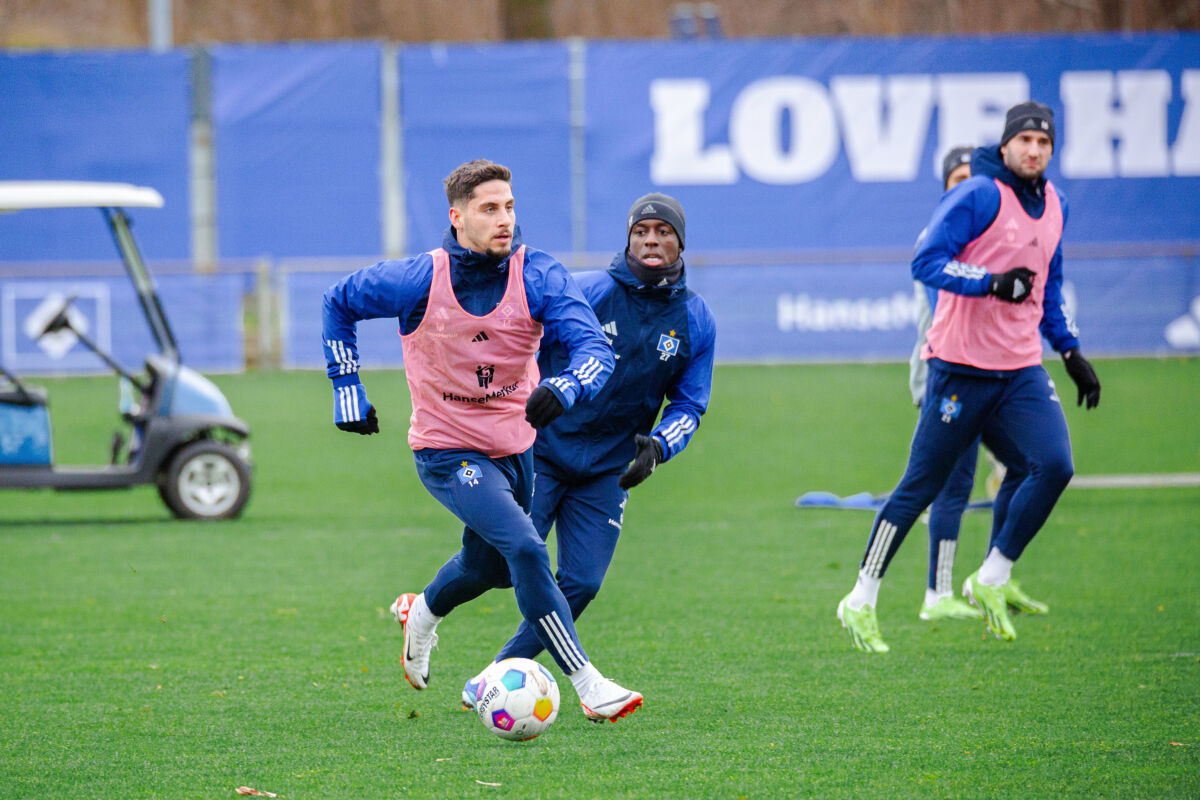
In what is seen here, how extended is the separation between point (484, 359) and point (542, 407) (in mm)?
499

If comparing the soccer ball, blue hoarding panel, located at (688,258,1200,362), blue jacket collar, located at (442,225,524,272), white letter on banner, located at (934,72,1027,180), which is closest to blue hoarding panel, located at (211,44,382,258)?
blue hoarding panel, located at (688,258,1200,362)

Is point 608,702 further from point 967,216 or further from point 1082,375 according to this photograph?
point 1082,375

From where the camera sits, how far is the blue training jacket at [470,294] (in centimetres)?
546

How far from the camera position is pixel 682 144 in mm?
25922

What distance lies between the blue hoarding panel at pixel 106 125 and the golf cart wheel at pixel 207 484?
15.2m

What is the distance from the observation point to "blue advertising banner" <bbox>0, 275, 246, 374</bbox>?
21.6 metres

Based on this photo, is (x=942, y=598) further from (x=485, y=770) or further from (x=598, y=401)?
(x=485, y=770)

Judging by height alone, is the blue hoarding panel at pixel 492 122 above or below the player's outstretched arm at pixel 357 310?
above

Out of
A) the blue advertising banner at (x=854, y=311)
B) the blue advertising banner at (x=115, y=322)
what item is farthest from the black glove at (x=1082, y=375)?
the blue advertising banner at (x=115, y=322)

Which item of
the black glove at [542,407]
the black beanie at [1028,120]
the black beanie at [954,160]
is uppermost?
the black beanie at [1028,120]

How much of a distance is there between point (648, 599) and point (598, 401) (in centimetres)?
247

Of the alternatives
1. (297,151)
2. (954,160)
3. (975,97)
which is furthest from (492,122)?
(954,160)

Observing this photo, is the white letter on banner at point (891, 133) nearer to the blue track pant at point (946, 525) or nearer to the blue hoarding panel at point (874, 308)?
the blue hoarding panel at point (874, 308)

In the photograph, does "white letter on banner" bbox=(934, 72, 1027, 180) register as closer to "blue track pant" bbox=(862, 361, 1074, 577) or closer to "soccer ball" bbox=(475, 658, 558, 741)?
"blue track pant" bbox=(862, 361, 1074, 577)
